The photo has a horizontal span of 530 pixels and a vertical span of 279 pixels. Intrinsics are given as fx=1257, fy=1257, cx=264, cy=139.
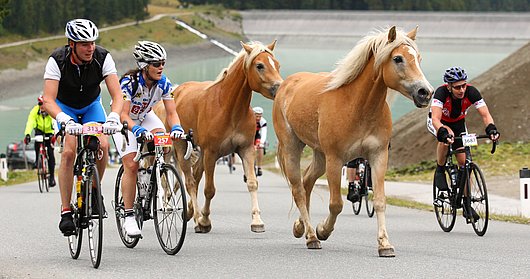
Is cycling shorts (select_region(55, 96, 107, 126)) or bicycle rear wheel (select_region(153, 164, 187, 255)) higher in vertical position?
cycling shorts (select_region(55, 96, 107, 126))

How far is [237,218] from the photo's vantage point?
16.6 metres

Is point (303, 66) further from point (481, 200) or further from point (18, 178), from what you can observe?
point (481, 200)

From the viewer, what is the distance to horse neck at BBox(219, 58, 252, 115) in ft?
48.9

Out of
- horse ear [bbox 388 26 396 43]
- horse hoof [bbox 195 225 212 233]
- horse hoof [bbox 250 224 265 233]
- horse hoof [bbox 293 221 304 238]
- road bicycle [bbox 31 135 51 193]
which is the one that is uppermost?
horse ear [bbox 388 26 396 43]

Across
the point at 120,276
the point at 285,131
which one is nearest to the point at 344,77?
the point at 285,131

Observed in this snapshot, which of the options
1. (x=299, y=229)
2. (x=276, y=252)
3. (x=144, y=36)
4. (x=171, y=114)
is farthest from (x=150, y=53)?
(x=144, y=36)

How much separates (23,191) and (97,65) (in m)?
14.1

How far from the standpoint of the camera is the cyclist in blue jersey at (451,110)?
1386cm

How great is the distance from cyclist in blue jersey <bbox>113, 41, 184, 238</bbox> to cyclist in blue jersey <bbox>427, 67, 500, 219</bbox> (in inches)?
135

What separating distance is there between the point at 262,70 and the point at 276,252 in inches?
134

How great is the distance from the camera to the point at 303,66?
12788cm

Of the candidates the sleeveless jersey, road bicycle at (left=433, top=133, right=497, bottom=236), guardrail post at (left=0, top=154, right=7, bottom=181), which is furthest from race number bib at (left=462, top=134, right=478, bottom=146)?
guardrail post at (left=0, top=154, right=7, bottom=181)

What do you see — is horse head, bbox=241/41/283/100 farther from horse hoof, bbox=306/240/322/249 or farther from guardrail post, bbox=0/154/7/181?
guardrail post, bbox=0/154/7/181

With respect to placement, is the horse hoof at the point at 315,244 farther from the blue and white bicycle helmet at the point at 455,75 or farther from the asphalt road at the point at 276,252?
the blue and white bicycle helmet at the point at 455,75
